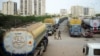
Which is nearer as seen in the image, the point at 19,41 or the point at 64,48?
the point at 19,41

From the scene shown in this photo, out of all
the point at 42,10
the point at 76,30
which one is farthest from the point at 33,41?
the point at 42,10

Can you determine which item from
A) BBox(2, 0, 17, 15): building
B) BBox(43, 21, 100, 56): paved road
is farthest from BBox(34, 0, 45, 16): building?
BBox(43, 21, 100, 56): paved road

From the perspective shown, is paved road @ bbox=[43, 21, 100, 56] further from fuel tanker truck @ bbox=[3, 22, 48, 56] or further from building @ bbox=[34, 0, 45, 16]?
building @ bbox=[34, 0, 45, 16]

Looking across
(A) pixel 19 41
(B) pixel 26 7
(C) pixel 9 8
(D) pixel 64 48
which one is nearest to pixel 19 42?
(A) pixel 19 41

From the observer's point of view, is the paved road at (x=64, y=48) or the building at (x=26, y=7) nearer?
the paved road at (x=64, y=48)

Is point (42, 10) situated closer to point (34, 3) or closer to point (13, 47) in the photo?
point (34, 3)

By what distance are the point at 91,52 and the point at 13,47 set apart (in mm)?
4633

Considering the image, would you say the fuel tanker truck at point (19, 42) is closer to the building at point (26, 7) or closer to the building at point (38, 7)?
the building at point (26, 7)

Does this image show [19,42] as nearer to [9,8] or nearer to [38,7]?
[9,8]

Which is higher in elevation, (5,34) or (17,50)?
(5,34)

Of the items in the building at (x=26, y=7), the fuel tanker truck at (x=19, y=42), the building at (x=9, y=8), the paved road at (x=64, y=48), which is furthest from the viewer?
the building at (x=26, y=7)

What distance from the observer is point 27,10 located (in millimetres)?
131625

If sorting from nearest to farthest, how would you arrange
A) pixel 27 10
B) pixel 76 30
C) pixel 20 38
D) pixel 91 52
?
pixel 91 52 < pixel 20 38 < pixel 76 30 < pixel 27 10

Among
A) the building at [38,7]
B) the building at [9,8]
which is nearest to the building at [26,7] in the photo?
the building at [38,7]
